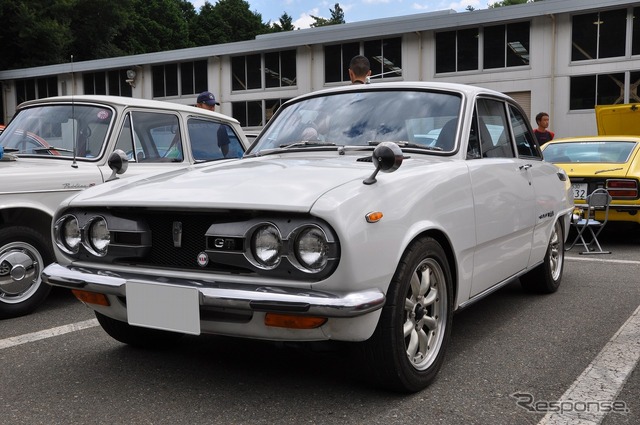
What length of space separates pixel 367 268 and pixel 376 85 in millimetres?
1801

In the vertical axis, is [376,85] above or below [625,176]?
above

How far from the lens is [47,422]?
2.68 meters

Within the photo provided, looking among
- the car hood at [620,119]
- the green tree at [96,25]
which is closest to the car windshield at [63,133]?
the car hood at [620,119]

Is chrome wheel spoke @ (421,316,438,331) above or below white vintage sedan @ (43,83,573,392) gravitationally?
below

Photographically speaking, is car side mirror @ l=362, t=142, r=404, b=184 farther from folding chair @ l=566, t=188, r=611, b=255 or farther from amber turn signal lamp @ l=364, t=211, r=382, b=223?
folding chair @ l=566, t=188, r=611, b=255

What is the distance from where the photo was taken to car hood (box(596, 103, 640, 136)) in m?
11.4

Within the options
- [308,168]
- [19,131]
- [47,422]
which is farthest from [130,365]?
[19,131]

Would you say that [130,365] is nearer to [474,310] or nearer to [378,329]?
[378,329]

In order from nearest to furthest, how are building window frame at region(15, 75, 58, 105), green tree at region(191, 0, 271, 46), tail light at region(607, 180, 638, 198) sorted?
1. tail light at region(607, 180, 638, 198)
2. building window frame at region(15, 75, 58, 105)
3. green tree at region(191, 0, 271, 46)

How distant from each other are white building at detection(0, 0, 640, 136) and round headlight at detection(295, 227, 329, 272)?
56.4ft

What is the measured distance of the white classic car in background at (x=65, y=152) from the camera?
14.9 ft

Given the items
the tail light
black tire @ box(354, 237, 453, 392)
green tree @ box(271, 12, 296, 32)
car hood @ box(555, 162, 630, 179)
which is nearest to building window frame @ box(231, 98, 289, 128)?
car hood @ box(555, 162, 630, 179)

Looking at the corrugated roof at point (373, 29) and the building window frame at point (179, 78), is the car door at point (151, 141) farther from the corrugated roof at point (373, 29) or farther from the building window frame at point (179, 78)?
the building window frame at point (179, 78)

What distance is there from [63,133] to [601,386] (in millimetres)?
4466
